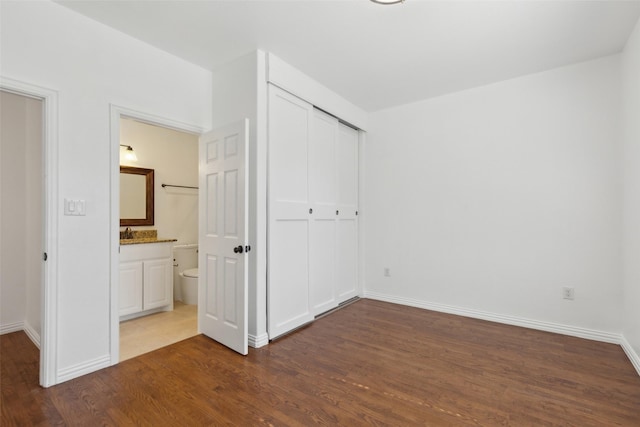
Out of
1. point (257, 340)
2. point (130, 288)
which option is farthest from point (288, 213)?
point (130, 288)

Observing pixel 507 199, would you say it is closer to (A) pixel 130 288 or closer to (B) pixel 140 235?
(A) pixel 130 288

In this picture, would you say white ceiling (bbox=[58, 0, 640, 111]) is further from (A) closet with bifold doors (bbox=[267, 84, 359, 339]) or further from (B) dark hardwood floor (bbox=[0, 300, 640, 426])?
(B) dark hardwood floor (bbox=[0, 300, 640, 426])

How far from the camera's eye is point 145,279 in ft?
11.7

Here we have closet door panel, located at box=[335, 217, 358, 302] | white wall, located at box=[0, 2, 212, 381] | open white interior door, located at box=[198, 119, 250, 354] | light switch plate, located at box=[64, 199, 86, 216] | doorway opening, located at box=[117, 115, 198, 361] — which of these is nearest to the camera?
white wall, located at box=[0, 2, 212, 381]

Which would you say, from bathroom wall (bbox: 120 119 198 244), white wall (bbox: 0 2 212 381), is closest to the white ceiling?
white wall (bbox: 0 2 212 381)

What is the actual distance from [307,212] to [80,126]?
2.03 m

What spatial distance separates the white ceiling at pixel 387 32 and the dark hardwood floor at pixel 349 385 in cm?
262

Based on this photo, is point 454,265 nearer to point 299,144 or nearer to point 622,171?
point 622,171

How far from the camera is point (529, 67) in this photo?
310 cm

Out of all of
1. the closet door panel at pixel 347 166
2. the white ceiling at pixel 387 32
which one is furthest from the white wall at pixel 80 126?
the closet door panel at pixel 347 166

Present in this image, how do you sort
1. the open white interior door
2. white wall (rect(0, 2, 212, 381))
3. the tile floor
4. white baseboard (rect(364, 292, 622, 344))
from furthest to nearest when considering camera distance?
1. white baseboard (rect(364, 292, 622, 344))
2. the tile floor
3. the open white interior door
4. white wall (rect(0, 2, 212, 381))

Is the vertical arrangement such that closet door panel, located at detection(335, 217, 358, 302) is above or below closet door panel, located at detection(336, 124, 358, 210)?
below

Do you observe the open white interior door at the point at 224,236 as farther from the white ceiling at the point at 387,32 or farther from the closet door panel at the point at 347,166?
the closet door panel at the point at 347,166

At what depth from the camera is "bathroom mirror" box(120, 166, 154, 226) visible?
13.2 ft
